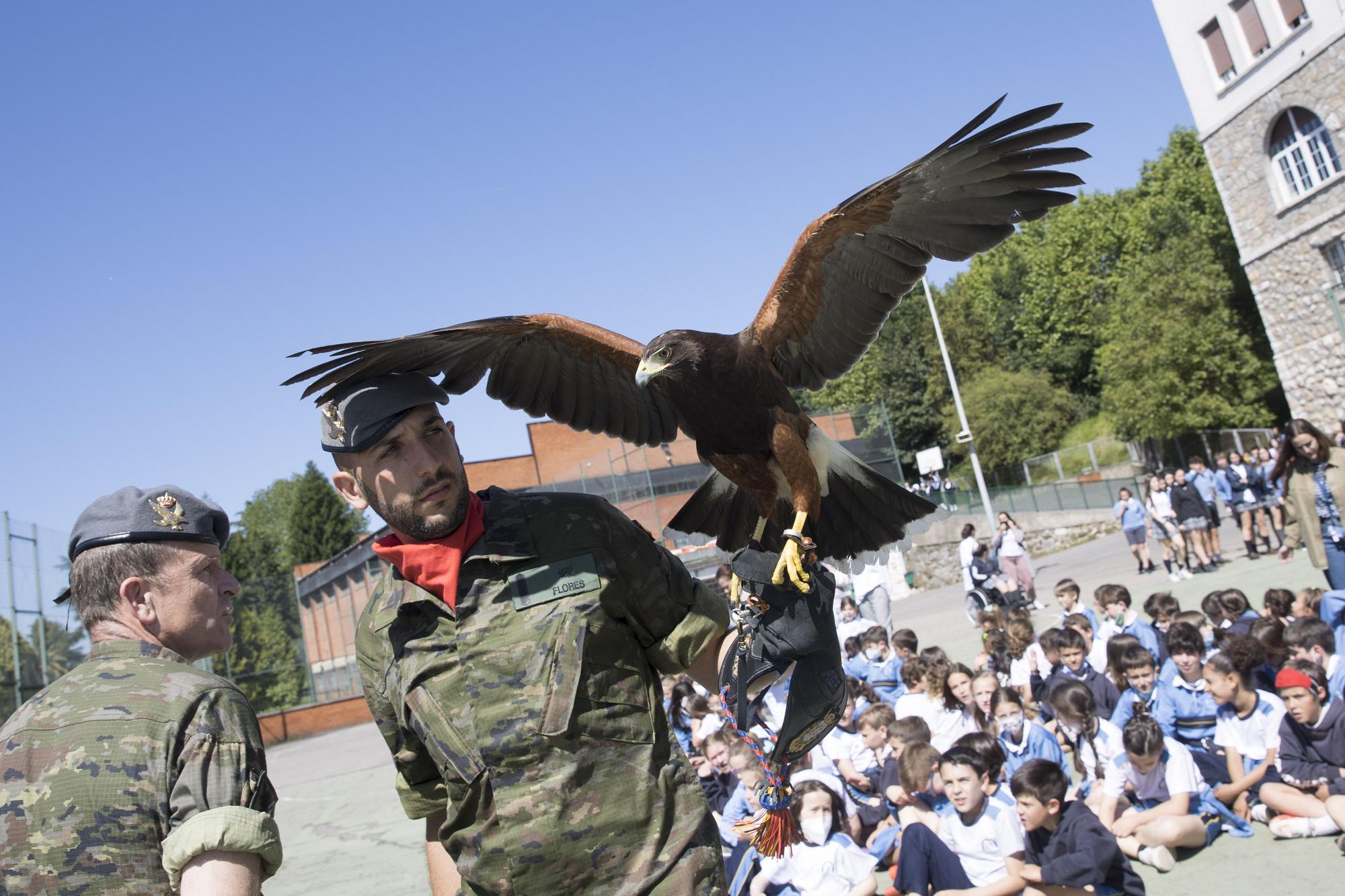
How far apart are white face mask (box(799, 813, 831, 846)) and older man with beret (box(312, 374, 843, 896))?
306cm

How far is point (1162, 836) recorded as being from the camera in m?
5.06

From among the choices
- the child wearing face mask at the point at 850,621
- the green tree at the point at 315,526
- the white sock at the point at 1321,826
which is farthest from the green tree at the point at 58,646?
the green tree at the point at 315,526

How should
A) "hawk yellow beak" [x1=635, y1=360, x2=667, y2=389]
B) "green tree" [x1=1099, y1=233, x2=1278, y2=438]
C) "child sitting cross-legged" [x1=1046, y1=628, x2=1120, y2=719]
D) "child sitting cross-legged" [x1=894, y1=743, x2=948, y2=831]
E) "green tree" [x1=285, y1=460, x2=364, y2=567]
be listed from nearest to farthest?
"hawk yellow beak" [x1=635, y1=360, x2=667, y2=389], "child sitting cross-legged" [x1=894, y1=743, x2=948, y2=831], "child sitting cross-legged" [x1=1046, y1=628, x2=1120, y2=719], "green tree" [x1=1099, y1=233, x2=1278, y2=438], "green tree" [x1=285, y1=460, x2=364, y2=567]

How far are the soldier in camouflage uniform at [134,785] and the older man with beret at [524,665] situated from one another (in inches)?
17.1

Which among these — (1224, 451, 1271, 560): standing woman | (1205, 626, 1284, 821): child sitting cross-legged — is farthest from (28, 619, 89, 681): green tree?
(1224, 451, 1271, 560): standing woman

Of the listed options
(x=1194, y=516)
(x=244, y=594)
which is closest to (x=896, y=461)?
(x=1194, y=516)

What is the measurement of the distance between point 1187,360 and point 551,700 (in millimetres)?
34943

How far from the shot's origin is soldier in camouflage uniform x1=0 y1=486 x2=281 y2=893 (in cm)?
172

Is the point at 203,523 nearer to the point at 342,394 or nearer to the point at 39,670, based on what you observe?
the point at 342,394

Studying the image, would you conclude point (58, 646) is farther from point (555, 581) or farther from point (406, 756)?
point (555, 581)

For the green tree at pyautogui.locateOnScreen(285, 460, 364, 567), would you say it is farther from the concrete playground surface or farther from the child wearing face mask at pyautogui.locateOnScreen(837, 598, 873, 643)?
the child wearing face mask at pyautogui.locateOnScreen(837, 598, 873, 643)

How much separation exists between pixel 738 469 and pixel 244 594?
2106 cm

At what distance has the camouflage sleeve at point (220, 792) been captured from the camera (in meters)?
1.70

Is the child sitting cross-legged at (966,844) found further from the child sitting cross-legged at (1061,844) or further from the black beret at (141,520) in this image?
the black beret at (141,520)
